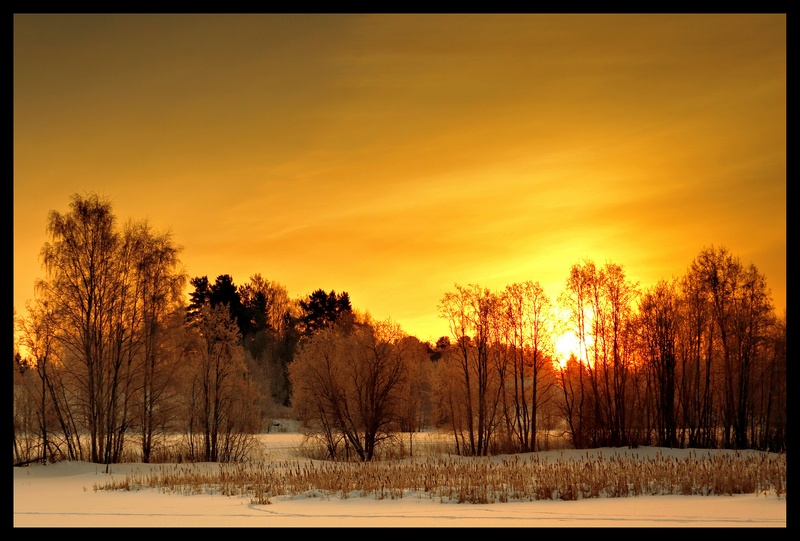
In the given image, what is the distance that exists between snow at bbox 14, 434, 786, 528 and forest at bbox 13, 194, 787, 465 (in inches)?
602

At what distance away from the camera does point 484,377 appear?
4625 centimetres

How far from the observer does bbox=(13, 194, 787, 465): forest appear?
3512cm

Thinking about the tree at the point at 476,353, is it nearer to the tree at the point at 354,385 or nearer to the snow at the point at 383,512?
the tree at the point at 354,385

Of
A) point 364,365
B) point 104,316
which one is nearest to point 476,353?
point 364,365

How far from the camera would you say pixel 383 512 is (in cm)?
1650

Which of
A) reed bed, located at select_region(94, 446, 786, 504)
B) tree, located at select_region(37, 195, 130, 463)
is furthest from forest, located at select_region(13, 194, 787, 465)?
reed bed, located at select_region(94, 446, 786, 504)

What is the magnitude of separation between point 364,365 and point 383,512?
1059 inches

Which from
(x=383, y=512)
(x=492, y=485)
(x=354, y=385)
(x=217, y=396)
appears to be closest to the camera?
(x=383, y=512)

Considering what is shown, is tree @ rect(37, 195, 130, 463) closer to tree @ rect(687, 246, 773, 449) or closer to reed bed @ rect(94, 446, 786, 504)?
reed bed @ rect(94, 446, 786, 504)

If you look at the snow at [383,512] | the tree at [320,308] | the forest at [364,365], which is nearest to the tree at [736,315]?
the forest at [364,365]

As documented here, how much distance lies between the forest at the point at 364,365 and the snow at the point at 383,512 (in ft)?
50.1

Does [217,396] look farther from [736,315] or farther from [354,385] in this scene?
[736,315]

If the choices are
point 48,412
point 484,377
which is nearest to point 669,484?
point 484,377

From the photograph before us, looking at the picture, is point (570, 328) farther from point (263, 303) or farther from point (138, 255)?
point (263, 303)
